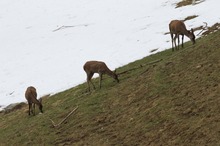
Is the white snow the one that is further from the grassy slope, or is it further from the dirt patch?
the grassy slope

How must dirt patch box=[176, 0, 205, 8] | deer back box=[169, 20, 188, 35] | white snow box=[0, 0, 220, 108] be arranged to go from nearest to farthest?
deer back box=[169, 20, 188, 35], white snow box=[0, 0, 220, 108], dirt patch box=[176, 0, 205, 8]

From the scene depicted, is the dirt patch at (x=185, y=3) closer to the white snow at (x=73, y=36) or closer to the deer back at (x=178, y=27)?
the white snow at (x=73, y=36)

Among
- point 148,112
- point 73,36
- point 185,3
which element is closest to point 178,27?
point 148,112

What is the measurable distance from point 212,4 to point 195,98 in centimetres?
2649

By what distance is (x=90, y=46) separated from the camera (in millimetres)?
40969

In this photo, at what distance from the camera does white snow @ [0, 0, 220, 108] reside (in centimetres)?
3325

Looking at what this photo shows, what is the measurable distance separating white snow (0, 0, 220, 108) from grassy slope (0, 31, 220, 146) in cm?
990

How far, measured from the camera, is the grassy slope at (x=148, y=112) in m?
13.0

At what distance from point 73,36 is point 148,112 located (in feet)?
113

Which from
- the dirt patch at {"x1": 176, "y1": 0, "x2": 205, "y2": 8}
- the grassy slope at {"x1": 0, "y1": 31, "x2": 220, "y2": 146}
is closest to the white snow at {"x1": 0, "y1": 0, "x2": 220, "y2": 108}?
the dirt patch at {"x1": 176, "y1": 0, "x2": 205, "y2": 8}

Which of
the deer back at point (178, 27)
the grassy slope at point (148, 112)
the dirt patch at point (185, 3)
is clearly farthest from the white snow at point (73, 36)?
the grassy slope at point (148, 112)

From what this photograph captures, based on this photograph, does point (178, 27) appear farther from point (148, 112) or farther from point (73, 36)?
point (73, 36)

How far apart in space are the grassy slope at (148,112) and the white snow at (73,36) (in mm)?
9903

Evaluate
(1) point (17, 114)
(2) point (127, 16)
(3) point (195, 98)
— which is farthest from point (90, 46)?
(3) point (195, 98)
